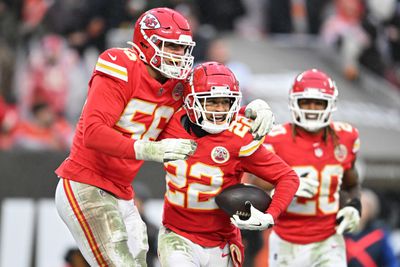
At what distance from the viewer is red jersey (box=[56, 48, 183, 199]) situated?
6.14 m

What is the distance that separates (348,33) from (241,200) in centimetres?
741

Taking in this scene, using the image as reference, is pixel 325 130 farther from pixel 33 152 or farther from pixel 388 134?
pixel 388 134

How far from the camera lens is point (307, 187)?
716 centimetres

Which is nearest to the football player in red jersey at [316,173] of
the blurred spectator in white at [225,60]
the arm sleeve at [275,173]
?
the arm sleeve at [275,173]

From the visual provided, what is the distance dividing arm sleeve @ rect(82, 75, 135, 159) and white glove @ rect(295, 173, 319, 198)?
4.74ft

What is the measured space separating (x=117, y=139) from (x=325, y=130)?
189 centimetres

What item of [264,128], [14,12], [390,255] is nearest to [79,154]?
[264,128]

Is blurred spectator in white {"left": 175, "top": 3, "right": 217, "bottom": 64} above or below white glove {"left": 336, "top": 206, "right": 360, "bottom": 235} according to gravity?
below

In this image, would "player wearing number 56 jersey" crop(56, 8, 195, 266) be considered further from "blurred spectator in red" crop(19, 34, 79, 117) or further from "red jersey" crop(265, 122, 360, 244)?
"blurred spectator in red" crop(19, 34, 79, 117)

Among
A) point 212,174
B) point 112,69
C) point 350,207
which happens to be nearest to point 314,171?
point 350,207

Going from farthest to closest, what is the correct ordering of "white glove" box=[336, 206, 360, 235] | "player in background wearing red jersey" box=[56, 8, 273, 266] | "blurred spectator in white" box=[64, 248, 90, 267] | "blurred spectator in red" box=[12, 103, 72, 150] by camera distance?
"blurred spectator in red" box=[12, 103, 72, 150] < "blurred spectator in white" box=[64, 248, 90, 267] < "white glove" box=[336, 206, 360, 235] < "player in background wearing red jersey" box=[56, 8, 273, 266]

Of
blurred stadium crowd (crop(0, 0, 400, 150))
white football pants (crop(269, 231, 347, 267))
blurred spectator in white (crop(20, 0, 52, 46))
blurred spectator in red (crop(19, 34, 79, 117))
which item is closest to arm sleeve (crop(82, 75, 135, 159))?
white football pants (crop(269, 231, 347, 267))

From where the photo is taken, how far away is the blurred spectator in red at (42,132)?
10.7m

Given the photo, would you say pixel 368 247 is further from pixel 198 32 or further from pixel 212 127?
pixel 198 32
